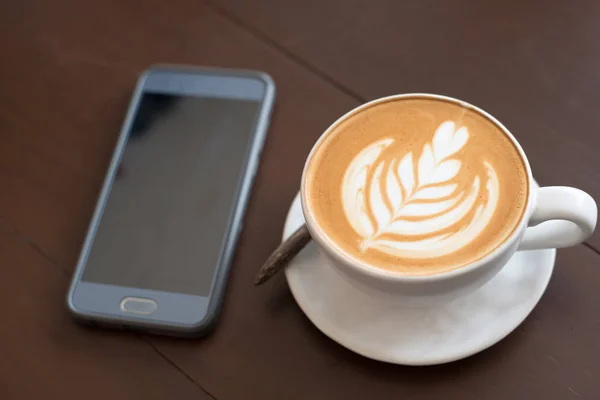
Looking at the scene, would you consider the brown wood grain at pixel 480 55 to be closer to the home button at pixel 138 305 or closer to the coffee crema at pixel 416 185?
the coffee crema at pixel 416 185

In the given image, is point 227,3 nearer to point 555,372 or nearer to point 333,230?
point 333,230

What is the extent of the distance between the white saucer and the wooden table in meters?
0.02

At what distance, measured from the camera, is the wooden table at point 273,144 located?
1.29ft

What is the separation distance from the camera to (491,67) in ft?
1.65

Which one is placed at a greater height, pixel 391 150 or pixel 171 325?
pixel 391 150

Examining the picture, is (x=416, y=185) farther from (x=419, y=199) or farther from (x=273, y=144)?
(x=273, y=144)

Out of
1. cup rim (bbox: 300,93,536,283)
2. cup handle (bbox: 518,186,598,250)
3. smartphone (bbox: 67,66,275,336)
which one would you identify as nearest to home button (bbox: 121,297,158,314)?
smartphone (bbox: 67,66,275,336)

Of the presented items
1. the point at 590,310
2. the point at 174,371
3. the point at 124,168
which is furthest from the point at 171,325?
the point at 590,310

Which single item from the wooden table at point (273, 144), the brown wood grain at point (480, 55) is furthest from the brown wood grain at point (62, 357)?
the brown wood grain at point (480, 55)

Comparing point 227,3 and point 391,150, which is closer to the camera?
point 391,150

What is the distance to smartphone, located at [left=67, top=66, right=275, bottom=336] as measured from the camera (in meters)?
0.43

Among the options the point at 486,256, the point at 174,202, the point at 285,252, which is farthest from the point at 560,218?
the point at 174,202

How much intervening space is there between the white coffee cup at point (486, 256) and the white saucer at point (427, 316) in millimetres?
27

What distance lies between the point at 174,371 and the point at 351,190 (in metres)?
0.16
